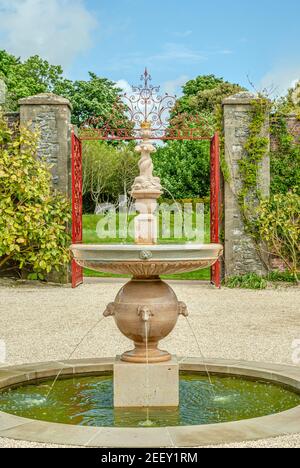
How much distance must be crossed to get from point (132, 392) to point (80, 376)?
0.98m

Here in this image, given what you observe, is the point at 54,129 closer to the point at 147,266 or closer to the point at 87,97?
the point at 147,266

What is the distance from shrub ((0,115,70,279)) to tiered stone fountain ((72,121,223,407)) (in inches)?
313

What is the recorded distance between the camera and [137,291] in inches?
197

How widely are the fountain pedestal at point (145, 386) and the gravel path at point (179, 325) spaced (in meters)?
1.11

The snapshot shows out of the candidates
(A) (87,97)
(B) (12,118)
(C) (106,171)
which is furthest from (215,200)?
(A) (87,97)

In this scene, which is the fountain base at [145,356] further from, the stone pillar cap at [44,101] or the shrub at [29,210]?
the stone pillar cap at [44,101]

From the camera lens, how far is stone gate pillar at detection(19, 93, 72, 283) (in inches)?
548

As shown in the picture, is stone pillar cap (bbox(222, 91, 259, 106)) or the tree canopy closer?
stone pillar cap (bbox(222, 91, 259, 106))

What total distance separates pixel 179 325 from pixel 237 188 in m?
5.42

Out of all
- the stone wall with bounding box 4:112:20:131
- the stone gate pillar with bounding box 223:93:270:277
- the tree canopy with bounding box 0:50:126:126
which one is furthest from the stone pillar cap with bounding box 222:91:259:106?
the tree canopy with bounding box 0:50:126:126

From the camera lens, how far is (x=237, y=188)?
45.5 feet

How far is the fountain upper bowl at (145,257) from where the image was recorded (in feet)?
15.3
